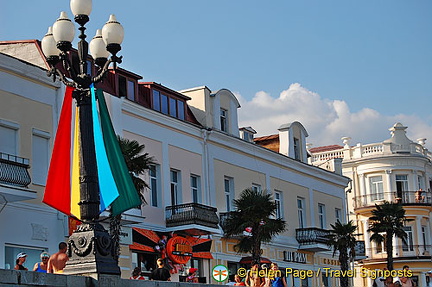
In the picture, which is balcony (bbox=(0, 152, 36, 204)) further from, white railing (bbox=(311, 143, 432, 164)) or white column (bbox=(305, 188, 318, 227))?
white railing (bbox=(311, 143, 432, 164))

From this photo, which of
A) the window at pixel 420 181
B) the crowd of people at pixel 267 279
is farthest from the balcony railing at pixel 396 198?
the crowd of people at pixel 267 279

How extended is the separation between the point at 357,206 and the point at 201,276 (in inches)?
1102

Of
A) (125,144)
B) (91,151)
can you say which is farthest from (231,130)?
(91,151)

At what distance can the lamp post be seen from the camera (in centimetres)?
1330

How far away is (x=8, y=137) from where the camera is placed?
968 inches

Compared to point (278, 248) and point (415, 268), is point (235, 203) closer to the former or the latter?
point (278, 248)

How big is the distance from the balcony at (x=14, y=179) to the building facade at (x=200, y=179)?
170cm

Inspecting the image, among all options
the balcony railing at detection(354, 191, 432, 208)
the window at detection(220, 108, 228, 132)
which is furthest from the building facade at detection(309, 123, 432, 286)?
the window at detection(220, 108, 228, 132)

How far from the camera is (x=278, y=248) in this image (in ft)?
126

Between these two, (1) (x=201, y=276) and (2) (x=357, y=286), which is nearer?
(1) (x=201, y=276)

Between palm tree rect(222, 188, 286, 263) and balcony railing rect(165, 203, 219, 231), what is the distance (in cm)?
141

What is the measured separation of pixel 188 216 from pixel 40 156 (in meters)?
7.05

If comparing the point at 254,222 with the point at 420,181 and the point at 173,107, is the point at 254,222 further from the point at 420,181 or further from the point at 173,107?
the point at 420,181

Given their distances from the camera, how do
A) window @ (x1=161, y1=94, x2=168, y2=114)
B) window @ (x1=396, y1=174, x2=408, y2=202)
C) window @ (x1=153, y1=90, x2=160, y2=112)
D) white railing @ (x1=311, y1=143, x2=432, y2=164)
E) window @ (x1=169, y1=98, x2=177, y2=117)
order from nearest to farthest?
window @ (x1=153, y1=90, x2=160, y2=112), window @ (x1=161, y1=94, x2=168, y2=114), window @ (x1=169, y1=98, x2=177, y2=117), window @ (x1=396, y1=174, x2=408, y2=202), white railing @ (x1=311, y1=143, x2=432, y2=164)
